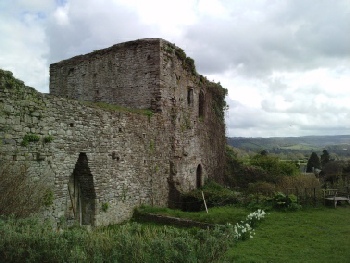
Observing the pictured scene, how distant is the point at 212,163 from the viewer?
25.1m

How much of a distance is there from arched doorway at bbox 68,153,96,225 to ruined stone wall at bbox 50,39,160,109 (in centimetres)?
618

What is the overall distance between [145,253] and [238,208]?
39.0 feet


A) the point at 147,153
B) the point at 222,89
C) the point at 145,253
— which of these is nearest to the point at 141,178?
the point at 147,153

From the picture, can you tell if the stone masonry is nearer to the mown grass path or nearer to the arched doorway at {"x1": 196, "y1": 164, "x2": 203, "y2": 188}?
the arched doorway at {"x1": 196, "y1": 164, "x2": 203, "y2": 188}

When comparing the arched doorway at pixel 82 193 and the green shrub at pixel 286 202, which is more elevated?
the arched doorway at pixel 82 193

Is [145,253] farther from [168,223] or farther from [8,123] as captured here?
[168,223]

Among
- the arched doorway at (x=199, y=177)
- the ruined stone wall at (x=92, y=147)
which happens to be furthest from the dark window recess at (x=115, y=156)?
the arched doorway at (x=199, y=177)

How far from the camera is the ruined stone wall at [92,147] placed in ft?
31.0

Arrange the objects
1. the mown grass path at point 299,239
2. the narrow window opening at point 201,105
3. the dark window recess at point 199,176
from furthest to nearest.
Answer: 1. the narrow window opening at point 201,105
2. the dark window recess at point 199,176
3. the mown grass path at point 299,239

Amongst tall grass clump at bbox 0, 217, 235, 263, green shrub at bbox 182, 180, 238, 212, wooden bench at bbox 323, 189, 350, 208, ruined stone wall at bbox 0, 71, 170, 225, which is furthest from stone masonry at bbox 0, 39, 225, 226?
wooden bench at bbox 323, 189, 350, 208

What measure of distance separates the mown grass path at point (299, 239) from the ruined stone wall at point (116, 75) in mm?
8416

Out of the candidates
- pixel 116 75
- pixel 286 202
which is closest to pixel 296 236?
pixel 286 202

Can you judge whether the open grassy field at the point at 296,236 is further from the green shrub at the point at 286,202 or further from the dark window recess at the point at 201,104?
the dark window recess at the point at 201,104

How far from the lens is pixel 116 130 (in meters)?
13.8
